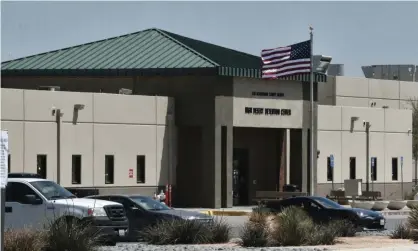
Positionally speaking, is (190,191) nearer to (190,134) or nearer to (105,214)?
(190,134)

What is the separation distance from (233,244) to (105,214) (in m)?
3.32

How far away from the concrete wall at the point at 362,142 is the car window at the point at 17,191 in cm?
3211

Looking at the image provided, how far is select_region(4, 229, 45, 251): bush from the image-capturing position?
1884 centimetres

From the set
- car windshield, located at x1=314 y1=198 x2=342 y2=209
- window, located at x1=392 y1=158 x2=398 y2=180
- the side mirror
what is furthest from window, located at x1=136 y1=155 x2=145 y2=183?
the side mirror

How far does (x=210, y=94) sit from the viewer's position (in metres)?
46.9

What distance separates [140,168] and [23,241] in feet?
89.2

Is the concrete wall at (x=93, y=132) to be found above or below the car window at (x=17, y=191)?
above

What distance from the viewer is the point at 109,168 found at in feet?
147

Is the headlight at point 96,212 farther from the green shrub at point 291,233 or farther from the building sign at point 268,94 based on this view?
the building sign at point 268,94

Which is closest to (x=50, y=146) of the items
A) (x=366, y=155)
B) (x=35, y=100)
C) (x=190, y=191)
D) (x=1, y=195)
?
(x=35, y=100)

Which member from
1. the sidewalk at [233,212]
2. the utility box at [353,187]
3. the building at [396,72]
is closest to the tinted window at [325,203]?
the sidewalk at [233,212]

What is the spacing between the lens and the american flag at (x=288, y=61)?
146ft

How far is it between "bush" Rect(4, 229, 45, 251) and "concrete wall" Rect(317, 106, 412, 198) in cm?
3639

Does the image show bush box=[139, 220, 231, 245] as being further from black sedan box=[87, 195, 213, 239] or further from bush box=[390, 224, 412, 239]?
bush box=[390, 224, 412, 239]
